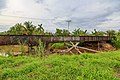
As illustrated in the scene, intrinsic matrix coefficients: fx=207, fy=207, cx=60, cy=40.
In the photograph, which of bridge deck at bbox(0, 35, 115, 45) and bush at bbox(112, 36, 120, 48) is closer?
bridge deck at bbox(0, 35, 115, 45)

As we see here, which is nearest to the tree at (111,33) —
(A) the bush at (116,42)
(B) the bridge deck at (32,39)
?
(A) the bush at (116,42)

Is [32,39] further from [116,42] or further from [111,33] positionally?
[111,33]

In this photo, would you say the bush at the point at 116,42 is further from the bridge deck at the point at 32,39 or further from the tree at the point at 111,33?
the tree at the point at 111,33

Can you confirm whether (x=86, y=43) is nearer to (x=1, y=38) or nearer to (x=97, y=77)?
(x=1, y=38)

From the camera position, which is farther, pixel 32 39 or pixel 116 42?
pixel 116 42

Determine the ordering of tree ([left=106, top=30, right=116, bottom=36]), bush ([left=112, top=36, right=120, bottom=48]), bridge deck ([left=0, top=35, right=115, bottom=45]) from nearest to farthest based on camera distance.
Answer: bridge deck ([left=0, top=35, right=115, bottom=45])
bush ([left=112, top=36, right=120, bottom=48])
tree ([left=106, top=30, right=116, bottom=36])

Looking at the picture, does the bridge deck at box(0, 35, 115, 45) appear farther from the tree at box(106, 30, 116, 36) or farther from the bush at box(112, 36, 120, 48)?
the tree at box(106, 30, 116, 36)

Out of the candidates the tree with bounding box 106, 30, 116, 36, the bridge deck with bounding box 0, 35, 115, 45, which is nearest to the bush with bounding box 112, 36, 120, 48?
the bridge deck with bounding box 0, 35, 115, 45

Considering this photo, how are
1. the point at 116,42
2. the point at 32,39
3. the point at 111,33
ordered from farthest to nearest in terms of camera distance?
the point at 111,33
the point at 116,42
the point at 32,39

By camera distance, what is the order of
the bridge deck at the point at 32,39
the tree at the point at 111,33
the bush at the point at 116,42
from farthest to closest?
the tree at the point at 111,33
the bush at the point at 116,42
the bridge deck at the point at 32,39

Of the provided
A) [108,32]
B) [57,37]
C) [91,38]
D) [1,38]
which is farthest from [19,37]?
[108,32]

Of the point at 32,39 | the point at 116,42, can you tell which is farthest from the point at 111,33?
the point at 32,39

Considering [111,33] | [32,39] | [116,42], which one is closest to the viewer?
[32,39]

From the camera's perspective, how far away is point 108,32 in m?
38.4
